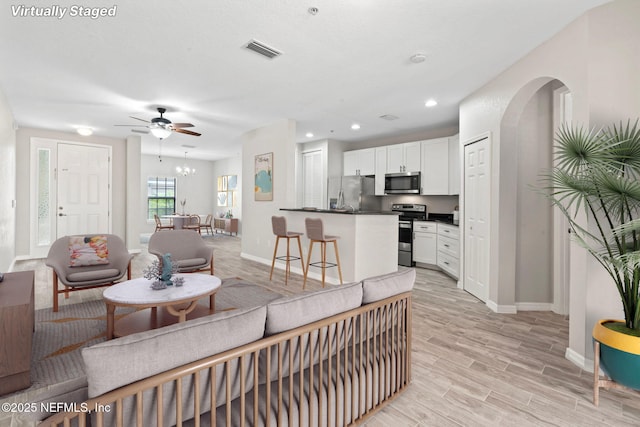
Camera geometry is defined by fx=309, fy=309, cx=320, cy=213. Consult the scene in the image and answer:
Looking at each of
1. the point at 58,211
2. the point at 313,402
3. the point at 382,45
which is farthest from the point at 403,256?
the point at 58,211

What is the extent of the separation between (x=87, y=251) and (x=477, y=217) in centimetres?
487

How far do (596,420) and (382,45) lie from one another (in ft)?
10.4

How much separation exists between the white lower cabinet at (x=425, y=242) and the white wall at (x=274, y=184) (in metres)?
2.46

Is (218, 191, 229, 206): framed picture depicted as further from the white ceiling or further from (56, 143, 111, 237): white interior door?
the white ceiling

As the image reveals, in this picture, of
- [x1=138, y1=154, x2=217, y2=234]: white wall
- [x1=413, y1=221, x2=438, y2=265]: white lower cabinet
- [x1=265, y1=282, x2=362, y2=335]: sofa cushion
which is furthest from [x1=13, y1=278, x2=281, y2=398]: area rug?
[x1=138, y1=154, x2=217, y2=234]: white wall

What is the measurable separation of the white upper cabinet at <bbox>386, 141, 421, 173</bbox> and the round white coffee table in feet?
14.9

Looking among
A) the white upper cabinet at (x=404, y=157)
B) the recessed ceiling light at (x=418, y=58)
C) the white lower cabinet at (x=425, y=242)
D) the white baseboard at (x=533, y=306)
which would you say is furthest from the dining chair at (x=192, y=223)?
the white baseboard at (x=533, y=306)

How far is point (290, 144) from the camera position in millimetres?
5547

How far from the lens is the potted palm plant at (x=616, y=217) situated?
6.20 ft

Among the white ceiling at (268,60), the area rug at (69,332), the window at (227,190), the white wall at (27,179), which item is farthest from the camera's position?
the window at (227,190)

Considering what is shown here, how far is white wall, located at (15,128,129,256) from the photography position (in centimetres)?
627

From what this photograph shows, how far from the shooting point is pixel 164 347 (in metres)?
1.09

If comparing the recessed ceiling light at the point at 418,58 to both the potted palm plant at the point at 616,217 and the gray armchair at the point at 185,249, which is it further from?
the gray armchair at the point at 185,249

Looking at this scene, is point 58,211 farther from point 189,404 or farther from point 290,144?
point 189,404
